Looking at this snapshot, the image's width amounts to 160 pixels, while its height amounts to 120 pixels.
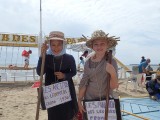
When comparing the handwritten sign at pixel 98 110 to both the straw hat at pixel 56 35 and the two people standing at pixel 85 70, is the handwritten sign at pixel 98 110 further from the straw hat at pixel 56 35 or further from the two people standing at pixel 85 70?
the straw hat at pixel 56 35

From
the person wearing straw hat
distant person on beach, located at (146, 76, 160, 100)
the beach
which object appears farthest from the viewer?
distant person on beach, located at (146, 76, 160, 100)

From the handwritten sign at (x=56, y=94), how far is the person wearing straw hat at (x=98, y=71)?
33cm

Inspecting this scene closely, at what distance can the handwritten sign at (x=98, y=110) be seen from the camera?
282 centimetres

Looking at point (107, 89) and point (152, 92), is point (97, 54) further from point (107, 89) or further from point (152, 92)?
point (152, 92)

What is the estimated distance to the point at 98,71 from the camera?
9.14ft

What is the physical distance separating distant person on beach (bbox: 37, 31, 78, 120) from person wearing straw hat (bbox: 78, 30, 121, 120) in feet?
1.08

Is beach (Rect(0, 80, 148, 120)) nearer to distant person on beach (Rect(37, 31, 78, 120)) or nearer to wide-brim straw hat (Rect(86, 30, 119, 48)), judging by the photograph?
distant person on beach (Rect(37, 31, 78, 120))

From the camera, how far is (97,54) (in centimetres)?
285

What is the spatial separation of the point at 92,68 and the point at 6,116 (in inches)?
158

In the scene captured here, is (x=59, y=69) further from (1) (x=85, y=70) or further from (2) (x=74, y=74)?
(1) (x=85, y=70)

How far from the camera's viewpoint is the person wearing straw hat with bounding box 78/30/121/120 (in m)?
2.76

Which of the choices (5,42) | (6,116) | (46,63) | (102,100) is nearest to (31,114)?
(6,116)

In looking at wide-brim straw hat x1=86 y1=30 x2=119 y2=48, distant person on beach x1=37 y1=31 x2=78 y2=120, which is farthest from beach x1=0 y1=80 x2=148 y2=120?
wide-brim straw hat x1=86 y1=30 x2=119 y2=48

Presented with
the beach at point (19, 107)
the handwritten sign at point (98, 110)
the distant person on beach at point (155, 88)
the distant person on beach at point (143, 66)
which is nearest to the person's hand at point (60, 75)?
the handwritten sign at point (98, 110)
